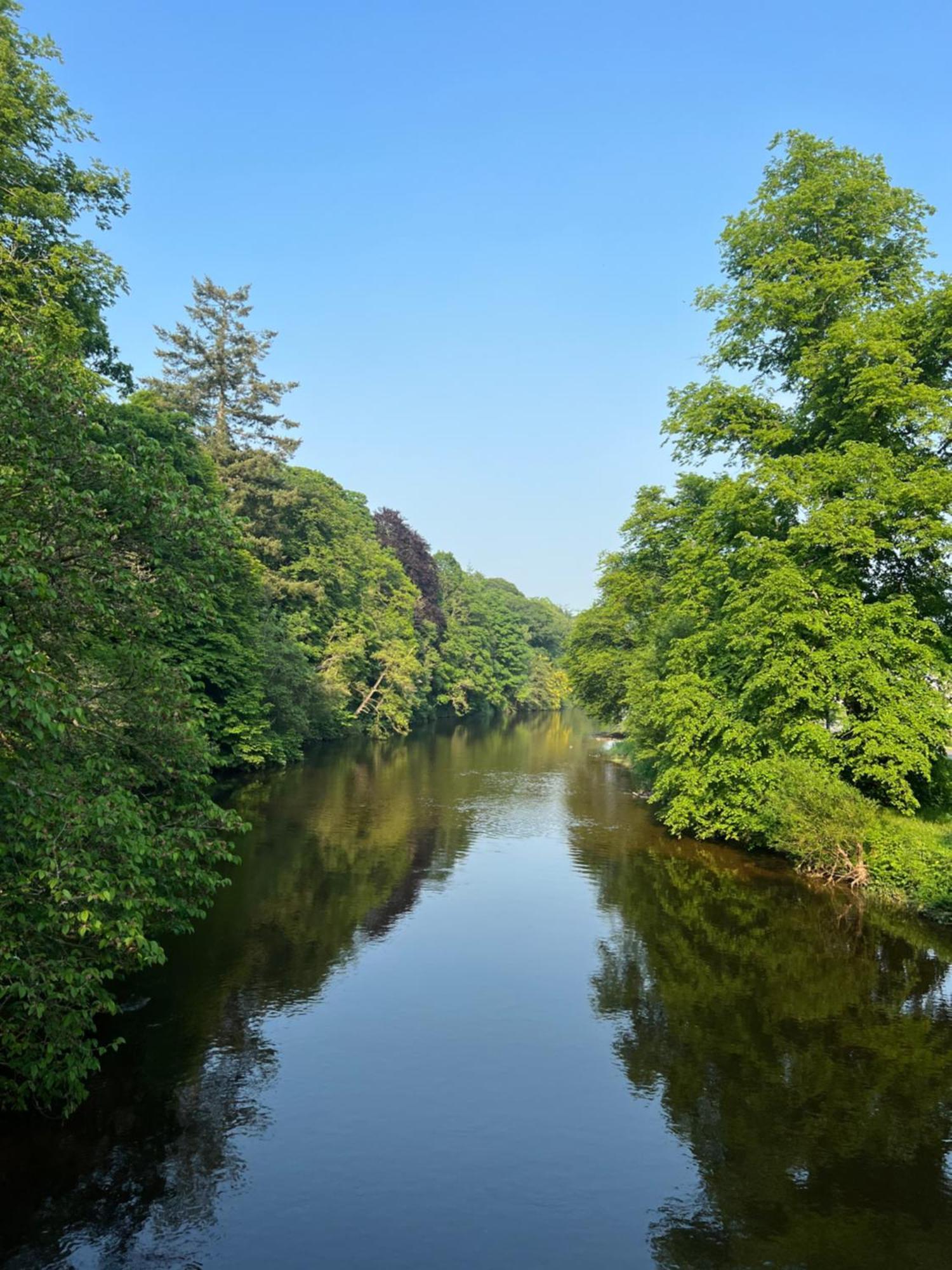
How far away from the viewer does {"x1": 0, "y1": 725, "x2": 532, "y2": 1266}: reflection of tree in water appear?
8492mm

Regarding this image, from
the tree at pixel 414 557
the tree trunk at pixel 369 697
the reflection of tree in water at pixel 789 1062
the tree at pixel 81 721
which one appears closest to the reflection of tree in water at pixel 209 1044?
the tree at pixel 81 721

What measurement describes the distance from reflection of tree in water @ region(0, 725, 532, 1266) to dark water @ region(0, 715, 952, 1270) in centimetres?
5

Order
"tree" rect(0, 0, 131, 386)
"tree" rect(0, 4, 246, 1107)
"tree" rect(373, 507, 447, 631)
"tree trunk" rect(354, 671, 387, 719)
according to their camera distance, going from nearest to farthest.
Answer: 1. "tree" rect(0, 4, 246, 1107)
2. "tree" rect(0, 0, 131, 386)
3. "tree trunk" rect(354, 671, 387, 719)
4. "tree" rect(373, 507, 447, 631)

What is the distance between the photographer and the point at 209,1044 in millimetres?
12281

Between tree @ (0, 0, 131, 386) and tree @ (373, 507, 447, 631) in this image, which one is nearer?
tree @ (0, 0, 131, 386)

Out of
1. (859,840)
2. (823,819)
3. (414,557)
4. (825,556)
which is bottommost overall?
(859,840)

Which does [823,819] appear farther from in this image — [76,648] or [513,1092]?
[76,648]

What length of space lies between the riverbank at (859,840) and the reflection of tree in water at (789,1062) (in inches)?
34.4

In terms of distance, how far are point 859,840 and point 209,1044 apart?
16571mm

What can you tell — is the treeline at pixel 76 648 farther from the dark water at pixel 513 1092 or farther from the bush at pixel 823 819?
the bush at pixel 823 819

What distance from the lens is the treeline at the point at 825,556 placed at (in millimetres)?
20531

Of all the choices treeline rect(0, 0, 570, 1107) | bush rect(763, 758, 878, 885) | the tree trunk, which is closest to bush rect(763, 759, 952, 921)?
bush rect(763, 758, 878, 885)

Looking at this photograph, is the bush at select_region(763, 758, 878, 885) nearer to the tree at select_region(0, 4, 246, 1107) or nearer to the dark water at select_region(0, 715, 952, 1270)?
the dark water at select_region(0, 715, 952, 1270)

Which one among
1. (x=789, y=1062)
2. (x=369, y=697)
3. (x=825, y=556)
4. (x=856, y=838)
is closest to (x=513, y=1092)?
(x=789, y=1062)
